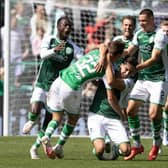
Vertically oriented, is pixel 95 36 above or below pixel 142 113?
above

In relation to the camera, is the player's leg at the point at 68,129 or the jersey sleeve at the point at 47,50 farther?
the jersey sleeve at the point at 47,50

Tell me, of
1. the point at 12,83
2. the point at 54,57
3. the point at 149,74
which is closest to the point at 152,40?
the point at 149,74

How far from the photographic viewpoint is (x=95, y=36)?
2141cm

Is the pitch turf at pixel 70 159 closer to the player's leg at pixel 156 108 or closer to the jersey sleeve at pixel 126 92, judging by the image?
the player's leg at pixel 156 108

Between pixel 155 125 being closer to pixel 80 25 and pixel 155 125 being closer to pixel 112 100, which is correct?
pixel 112 100

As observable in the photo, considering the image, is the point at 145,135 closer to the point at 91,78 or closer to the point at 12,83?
the point at 12,83

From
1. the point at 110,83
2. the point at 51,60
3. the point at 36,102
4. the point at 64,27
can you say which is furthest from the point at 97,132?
the point at 36,102

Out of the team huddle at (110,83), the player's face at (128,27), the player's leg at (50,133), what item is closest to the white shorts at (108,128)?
the team huddle at (110,83)

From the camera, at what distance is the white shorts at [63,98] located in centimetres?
1268

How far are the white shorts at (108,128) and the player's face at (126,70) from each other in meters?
0.70

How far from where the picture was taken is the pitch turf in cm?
1209

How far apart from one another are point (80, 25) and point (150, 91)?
7978mm

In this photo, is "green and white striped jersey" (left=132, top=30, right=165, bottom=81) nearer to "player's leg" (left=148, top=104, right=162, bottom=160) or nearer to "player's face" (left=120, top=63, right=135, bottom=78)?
"player's face" (left=120, top=63, right=135, bottom=78)

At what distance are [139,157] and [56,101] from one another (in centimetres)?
175
